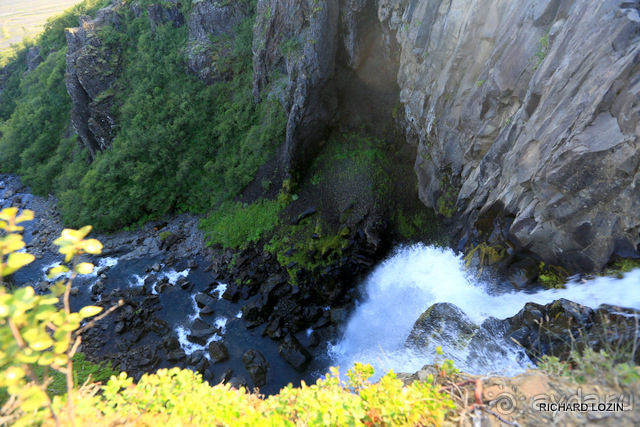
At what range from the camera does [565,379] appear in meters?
4.34

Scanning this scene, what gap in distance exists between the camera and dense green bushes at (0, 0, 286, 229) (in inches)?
1006

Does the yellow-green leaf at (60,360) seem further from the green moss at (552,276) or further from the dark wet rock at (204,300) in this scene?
the dark wet rock at (204,300)

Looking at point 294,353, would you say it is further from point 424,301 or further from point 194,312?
point 194,312

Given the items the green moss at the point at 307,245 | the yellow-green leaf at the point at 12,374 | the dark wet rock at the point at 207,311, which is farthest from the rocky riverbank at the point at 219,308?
the yellow-green leaf at the point at 12,374

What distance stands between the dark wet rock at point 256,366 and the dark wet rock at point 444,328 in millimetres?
7589

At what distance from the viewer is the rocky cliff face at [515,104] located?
7762mm

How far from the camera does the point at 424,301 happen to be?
1409cm

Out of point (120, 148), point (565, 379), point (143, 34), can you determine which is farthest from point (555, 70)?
point (143, 34)

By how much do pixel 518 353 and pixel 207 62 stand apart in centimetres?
2958

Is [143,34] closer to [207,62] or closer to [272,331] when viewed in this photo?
→ [207,62]

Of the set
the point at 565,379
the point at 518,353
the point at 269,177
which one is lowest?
the point at 269,177

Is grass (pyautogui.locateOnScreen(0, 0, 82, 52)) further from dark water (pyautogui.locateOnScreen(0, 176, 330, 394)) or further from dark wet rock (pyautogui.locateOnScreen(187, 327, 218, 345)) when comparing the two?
dark wet rock (pyautogui.locateOnScreen(187, 327, 218, 345))

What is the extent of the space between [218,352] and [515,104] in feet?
57.5

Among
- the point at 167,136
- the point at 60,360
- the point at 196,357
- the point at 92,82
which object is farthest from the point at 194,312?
the point at 92,82
